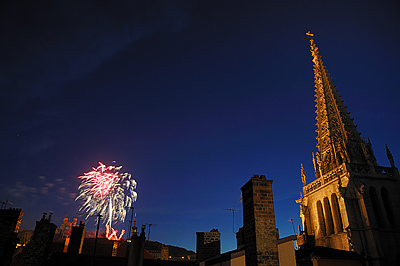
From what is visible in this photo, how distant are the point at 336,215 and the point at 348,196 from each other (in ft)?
9.66

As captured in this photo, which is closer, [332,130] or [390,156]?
[390,156]

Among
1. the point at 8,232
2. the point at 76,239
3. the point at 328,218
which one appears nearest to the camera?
the point at 8,232

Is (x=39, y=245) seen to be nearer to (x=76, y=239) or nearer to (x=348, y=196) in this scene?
(x=76, y=239)

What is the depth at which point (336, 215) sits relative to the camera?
84.1ft

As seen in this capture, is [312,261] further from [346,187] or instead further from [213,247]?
[346,187]

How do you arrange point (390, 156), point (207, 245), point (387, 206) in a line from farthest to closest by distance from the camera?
point (390, 156), point (387, 206), point (207, 245)

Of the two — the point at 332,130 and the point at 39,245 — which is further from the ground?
the point at 332,130

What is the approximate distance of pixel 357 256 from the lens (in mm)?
17266

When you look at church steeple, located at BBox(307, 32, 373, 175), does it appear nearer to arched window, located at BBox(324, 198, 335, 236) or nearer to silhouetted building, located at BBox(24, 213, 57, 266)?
arched window, located at BBox(324, 198, 335, 236)

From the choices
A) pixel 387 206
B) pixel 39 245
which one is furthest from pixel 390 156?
pixel 39 245

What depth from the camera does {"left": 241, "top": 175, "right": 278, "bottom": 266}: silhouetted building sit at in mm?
6945

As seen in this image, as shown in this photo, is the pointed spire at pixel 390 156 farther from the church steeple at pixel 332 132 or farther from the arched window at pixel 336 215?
the arched window at pixel 336 215

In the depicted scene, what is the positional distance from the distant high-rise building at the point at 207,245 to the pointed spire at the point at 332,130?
16896 millimetres

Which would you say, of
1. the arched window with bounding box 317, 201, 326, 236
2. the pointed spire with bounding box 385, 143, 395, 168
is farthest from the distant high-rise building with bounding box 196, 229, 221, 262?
the pointed spire with bounding box 385, 143, 395, 168
